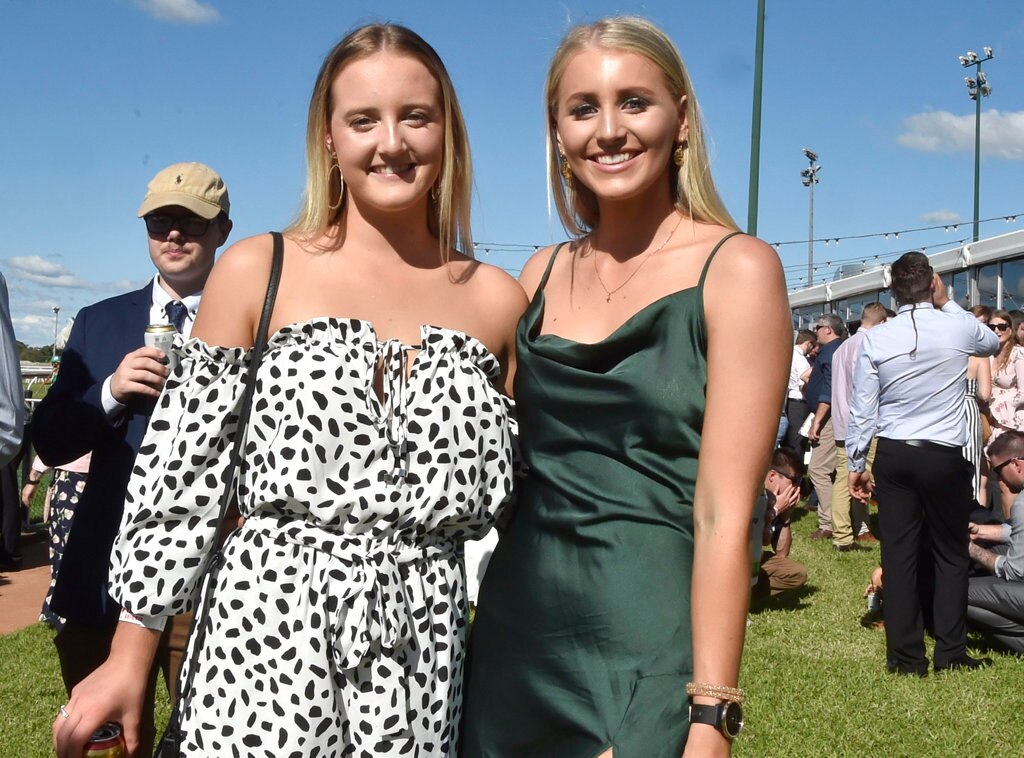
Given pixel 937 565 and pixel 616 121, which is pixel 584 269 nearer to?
pixel 616 121

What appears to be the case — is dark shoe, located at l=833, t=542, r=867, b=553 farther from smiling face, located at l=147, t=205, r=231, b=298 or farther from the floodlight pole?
smiling face, located at l=147, t=205, r=231, b=298

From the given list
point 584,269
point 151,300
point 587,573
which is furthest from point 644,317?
point 151,300

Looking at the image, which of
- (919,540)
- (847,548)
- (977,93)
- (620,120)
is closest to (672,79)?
(620,120)

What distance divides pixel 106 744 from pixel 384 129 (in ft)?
4.29

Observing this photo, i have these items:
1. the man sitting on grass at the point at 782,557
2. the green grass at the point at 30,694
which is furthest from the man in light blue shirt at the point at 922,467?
the green grass at the point at 30,694

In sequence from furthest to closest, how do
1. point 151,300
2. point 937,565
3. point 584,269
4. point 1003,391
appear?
point 1003,391 → point 937,565 → point 151,300 → point 584,269

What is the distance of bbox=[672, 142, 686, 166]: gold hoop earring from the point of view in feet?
7.40

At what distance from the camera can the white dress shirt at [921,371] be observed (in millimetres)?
6258

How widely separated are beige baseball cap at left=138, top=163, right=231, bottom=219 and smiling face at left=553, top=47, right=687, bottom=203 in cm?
141

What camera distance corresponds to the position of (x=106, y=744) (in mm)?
1949

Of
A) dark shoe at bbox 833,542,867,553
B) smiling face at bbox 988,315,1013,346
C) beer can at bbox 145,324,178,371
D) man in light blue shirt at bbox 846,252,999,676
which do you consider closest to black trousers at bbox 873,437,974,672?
man in light blue shirt at bbox 846,252,999,676

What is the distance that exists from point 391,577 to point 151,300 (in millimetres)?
1633

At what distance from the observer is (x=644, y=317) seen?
2088 mm

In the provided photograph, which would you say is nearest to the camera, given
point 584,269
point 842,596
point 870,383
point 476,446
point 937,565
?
point 476,446
